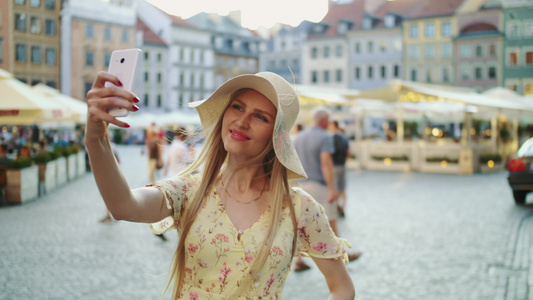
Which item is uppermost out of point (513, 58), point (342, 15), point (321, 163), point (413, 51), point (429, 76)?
point (342, 15)

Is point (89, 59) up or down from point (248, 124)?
up

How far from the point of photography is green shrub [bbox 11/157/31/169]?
12.6 meters

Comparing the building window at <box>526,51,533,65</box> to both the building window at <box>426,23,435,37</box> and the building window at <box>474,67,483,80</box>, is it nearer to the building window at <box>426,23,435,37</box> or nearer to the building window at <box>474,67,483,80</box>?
the building window at <box>474,67,483,80</box>

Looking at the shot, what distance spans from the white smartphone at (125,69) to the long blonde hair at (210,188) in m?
0.79

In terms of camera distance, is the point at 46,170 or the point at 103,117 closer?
the point at 103,117

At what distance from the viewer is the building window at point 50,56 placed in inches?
207

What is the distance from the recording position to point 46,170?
14672 millimetres

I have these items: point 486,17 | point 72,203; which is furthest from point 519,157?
point 486,17

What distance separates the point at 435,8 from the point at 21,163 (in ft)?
167

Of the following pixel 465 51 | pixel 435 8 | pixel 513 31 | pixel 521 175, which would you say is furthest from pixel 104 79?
pixel 435 8

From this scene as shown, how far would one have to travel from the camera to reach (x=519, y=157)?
12.6m

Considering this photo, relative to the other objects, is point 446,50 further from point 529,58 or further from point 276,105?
point 276,105

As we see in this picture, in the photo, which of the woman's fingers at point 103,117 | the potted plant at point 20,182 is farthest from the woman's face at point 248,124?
the potted plant at point 20,182

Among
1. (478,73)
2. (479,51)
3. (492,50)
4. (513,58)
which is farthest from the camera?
(478,73)
